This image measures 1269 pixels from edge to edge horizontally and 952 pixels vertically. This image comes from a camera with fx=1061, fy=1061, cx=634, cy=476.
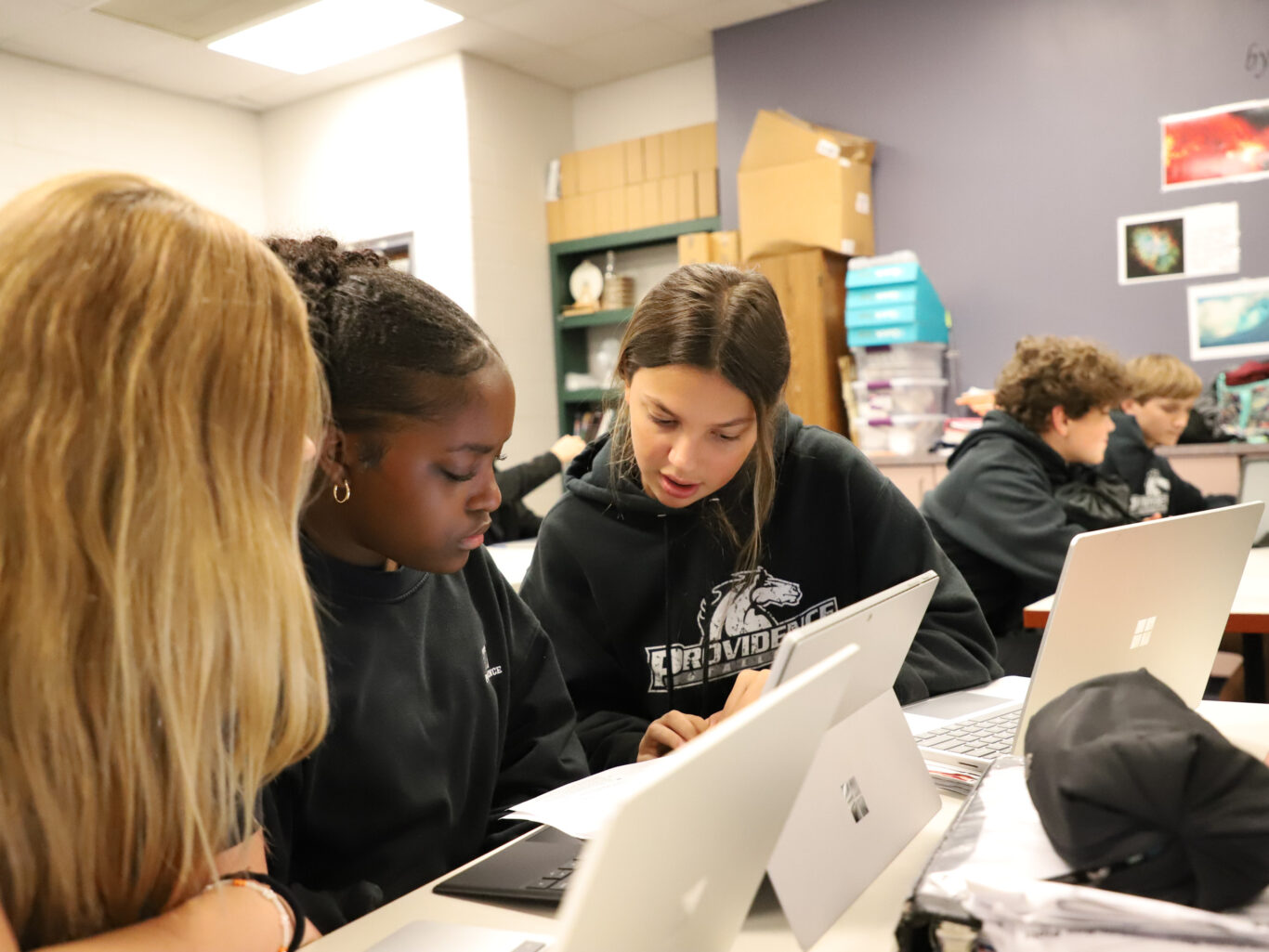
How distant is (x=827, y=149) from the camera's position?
395cm

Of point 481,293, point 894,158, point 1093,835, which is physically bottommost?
point 1093,835

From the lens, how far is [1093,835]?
638 millimetres

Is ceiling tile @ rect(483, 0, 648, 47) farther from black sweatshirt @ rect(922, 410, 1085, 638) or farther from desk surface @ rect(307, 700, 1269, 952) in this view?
desk surface @ rect(307, 700, 1269, 952)

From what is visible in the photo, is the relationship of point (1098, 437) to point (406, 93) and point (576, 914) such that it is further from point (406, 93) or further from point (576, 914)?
point (406, 93)

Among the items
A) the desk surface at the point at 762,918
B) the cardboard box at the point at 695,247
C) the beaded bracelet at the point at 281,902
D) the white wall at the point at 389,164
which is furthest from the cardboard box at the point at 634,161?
the beaded bracelet at the point at 281,902

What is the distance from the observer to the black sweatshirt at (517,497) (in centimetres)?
332

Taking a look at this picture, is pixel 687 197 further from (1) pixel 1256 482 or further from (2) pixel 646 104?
(1) pixel 1256 482

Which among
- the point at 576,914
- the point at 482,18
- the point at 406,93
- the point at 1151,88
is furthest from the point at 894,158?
the point at 576,914

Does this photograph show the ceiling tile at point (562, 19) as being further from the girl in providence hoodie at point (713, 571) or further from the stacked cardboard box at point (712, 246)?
the girl in providence hoodie at point (713, 571)

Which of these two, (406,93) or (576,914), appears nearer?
(576,914)

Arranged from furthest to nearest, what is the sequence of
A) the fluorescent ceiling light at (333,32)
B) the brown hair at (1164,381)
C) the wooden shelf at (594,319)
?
the wooden shelf at (594,319) → the fluorescent ceiling light at (333,32) → the brown hair at (1164,381)

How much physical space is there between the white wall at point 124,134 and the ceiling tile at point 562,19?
4.45 feet

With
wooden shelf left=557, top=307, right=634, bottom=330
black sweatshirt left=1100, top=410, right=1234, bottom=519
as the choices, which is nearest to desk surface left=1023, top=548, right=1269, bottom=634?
black sweatshirt left=1100, top=410, right=1234, bottom=519

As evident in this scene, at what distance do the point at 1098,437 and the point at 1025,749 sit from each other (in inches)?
84.0
